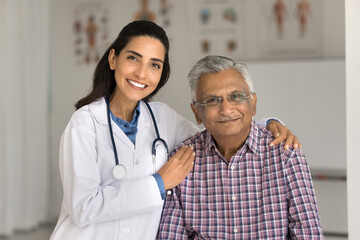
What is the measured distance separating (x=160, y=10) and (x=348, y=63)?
117 inches

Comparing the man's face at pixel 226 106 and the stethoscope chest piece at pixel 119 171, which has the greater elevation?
the man's face at pixel 226 106

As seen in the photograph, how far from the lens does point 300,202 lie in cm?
158

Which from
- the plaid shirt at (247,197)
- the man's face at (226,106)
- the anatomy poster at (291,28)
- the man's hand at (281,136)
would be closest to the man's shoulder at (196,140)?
the plaid shirt at (247,197)

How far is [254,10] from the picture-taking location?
4.04 m

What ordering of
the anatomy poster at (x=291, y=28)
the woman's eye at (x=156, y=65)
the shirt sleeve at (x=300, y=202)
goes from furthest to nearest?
the anatomy poster at (x=291, y=28) < the woman's eye at (x=156, y=65) < the shirt sleeve at (x=300, y=202)

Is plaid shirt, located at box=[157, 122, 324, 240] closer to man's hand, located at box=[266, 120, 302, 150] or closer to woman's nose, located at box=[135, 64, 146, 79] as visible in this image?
man's hand, located at box=[266, 120, 302, 150]

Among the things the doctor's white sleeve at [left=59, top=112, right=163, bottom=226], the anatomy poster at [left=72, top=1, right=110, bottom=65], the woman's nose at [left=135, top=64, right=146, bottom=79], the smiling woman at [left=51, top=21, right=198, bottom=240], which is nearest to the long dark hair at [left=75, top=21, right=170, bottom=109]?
the smiling woman at [left=51, top=21, right=198, bottom=240]

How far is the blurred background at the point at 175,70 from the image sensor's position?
3592mm

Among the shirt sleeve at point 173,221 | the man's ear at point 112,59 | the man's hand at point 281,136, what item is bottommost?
the shirt sleeve at point 173,221

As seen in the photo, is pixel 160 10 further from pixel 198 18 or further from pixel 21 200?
pixel 21 200

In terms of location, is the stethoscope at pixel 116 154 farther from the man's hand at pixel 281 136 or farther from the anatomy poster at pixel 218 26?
the anatomy poster at pixel 218 26

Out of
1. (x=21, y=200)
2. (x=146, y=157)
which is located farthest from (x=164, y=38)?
(x=21, y=200)

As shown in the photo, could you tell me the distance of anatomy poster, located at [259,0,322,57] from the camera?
3.86 metres

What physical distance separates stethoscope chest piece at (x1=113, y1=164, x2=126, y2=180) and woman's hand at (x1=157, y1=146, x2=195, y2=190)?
6.0 inches
